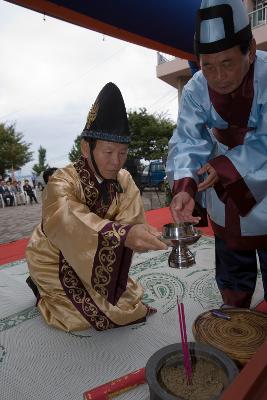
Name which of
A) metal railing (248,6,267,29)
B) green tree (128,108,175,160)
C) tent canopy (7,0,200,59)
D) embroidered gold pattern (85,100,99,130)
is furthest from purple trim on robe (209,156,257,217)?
green tree (128,108,175,160)

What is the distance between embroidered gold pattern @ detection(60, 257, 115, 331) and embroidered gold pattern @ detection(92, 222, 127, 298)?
19.0 inches

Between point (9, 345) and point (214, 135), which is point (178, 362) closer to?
point (214, 135)

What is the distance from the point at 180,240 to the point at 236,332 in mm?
441

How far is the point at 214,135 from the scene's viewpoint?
174 cm

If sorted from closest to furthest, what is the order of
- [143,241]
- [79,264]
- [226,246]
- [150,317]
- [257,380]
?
[257,380] < [143,241] < [79,264] < [226,246] < [150,317]

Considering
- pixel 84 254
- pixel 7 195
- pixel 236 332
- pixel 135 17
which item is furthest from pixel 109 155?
pixel 7 195

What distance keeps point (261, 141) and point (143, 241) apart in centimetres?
80

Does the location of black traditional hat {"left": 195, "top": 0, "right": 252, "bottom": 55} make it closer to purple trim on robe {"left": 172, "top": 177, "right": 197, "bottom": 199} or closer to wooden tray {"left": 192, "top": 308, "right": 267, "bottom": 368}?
purple trim on robe {"left": 172, "top": 177, "right": 197, "bottom": 199}

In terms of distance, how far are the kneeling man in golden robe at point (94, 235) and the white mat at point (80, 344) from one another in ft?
0.36

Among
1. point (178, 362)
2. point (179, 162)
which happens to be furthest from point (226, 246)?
point (178, 362)

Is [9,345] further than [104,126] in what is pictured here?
Yes

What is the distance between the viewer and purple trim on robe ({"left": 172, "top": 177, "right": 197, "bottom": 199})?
1.58 m

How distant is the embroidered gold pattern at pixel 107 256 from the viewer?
1.42 meters

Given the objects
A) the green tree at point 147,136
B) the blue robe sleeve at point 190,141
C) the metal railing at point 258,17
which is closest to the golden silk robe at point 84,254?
the blue robe sleeve at point 190,141
